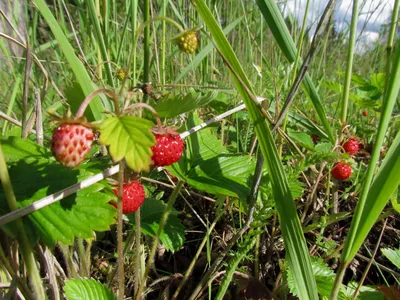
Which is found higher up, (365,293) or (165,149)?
(165,149)

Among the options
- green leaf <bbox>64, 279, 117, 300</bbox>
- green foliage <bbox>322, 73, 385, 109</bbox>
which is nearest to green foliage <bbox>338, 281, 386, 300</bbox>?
green leaf <bbox>64, 279, 117, 300</bbox>

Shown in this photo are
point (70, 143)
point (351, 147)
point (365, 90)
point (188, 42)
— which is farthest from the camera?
point (365, 90)

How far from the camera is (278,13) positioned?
681 mm

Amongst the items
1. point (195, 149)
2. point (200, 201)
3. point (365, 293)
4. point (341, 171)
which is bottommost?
point (365, 293)

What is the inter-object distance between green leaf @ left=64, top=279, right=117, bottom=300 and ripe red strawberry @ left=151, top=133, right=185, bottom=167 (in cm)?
26

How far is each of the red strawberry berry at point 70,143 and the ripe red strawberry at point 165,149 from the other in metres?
0.13

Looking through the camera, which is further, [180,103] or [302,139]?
[302,139]

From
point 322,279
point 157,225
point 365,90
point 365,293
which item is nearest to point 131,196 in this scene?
point 157,225

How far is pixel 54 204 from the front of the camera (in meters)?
0.63

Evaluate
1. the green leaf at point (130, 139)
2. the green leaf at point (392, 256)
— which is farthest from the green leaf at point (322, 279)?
the green leaf at point (130, 139)

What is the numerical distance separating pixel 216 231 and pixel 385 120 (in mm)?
685

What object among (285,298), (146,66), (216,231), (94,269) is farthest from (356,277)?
(146,66)

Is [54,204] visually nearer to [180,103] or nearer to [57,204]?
[57,204]

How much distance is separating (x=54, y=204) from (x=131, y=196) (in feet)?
0.41
